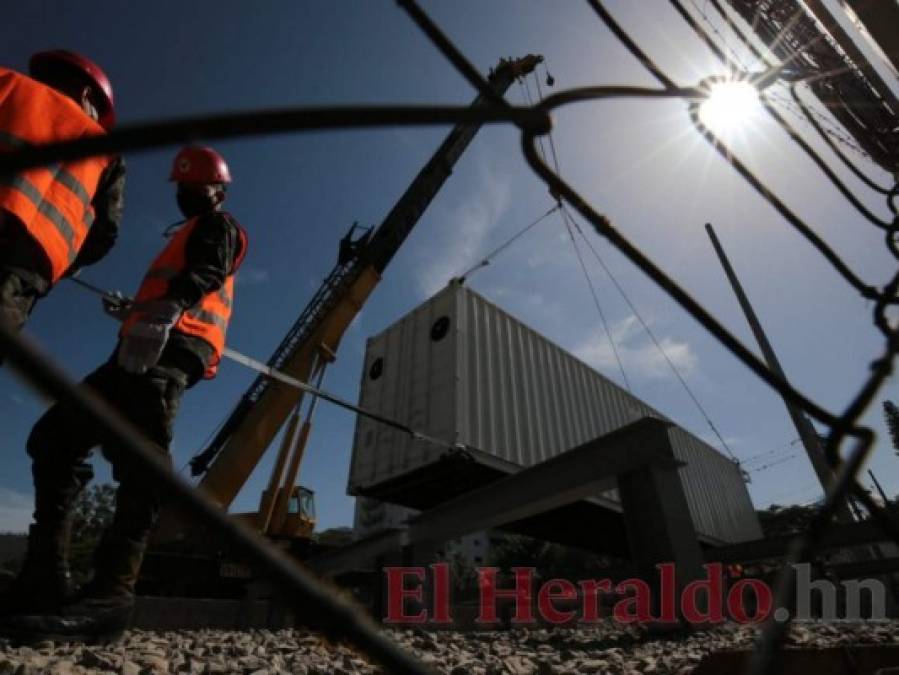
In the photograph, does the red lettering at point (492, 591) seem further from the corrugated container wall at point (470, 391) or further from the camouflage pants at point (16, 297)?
the camouflage pants at point (16, 297)

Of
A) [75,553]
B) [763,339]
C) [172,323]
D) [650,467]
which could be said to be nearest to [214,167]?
[172,323]

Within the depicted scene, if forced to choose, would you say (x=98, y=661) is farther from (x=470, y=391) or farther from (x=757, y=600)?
(x=470, y=391)

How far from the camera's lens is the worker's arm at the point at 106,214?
2.14 m

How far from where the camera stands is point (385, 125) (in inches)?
21.5

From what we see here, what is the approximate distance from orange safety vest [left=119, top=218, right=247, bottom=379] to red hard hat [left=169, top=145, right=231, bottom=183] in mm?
310

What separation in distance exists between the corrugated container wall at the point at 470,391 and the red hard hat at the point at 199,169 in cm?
486

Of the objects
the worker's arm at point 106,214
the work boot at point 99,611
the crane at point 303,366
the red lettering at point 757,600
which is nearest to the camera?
the work boot at point 99,611

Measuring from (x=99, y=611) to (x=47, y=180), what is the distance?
160cm

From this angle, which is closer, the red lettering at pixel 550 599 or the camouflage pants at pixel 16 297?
the camouflage pants at pixel 16 297

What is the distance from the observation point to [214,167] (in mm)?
2736

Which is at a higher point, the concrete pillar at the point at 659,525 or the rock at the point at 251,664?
the concrete pillar at the point at 659,525

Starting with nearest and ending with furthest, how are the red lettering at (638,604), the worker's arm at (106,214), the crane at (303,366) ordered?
1. the worker's arm at (106,214)
2. the red lettering at (638,604)
3. the crane at (303,366)

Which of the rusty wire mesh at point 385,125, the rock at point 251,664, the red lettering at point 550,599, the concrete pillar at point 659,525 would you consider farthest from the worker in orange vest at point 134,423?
the red lettering at point 550,599

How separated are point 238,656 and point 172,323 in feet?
4.72
